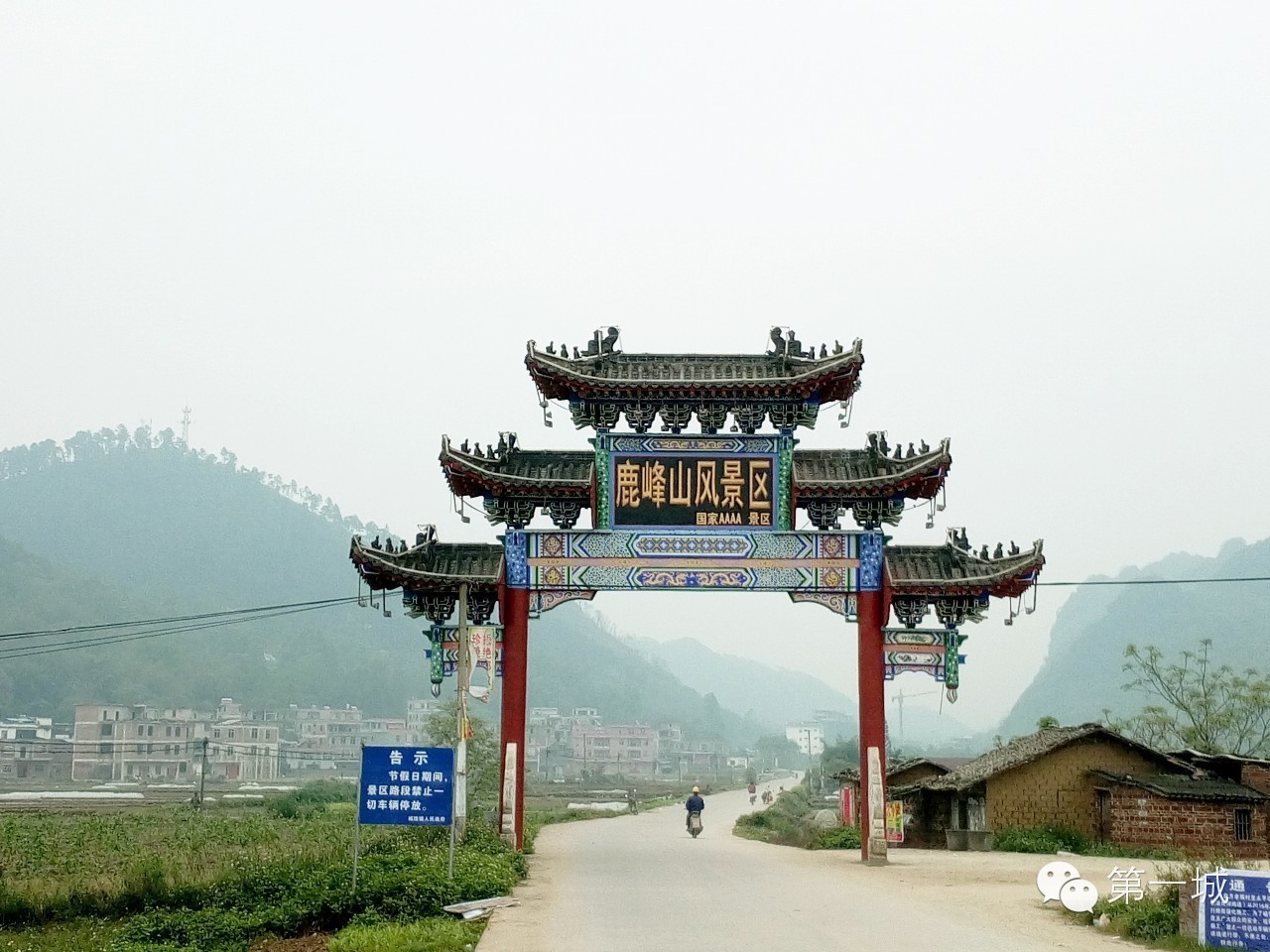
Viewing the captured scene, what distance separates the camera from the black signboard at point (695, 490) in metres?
22.0

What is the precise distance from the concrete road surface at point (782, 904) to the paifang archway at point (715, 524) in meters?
2.26

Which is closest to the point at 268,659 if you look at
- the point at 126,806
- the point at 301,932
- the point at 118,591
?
the point at 118,591

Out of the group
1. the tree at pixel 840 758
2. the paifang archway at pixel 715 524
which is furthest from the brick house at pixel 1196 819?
the tree at pixel 840 758

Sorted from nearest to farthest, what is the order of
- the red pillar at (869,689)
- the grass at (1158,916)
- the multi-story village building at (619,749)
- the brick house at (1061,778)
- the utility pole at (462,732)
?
the grass at (1158,916)
the utility pole at (462,732)
the red pillar at (869,689)
the brick house at (1061,778)
the multi-story village building at (619,749)

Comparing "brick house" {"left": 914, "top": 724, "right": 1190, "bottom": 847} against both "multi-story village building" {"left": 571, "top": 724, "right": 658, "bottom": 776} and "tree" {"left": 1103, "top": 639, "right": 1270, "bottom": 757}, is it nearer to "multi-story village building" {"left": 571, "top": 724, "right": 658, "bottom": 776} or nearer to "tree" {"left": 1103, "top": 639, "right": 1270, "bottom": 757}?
"tree" {"left": 1103, "top": 639, "right": 1270, "bottom": 757}

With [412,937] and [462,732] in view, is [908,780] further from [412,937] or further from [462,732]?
[412,937]

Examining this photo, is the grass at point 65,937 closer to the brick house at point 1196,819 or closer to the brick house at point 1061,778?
the brick house at point 1061,778

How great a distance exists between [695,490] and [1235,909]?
12.0 metres

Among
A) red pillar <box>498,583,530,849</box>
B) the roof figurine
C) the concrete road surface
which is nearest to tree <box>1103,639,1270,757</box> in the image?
the concrete road surface

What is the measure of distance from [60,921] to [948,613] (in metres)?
14.6

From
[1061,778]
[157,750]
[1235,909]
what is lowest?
[157,750]

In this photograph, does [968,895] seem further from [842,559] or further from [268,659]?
[268,659]

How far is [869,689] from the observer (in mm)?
21875

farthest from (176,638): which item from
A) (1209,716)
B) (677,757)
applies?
(1209,716)
